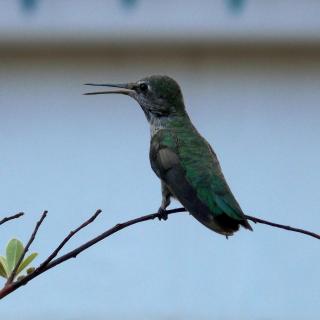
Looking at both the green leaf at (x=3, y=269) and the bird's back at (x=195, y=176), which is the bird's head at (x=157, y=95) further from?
the green leaf at (x=3, y=269)

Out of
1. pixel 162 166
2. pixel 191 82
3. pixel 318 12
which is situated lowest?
pixel 162 166

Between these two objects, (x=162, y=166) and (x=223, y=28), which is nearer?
(x=162, y=166)

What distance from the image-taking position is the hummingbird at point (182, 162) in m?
1.70

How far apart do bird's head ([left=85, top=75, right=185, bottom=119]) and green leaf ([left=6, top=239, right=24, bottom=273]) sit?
32.9 inches

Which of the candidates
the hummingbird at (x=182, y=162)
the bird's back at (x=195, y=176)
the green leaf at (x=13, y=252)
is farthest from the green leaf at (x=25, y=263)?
the bird's back at (x=195, y=176)

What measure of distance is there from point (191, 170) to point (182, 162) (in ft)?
0.12

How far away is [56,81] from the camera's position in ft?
15.4

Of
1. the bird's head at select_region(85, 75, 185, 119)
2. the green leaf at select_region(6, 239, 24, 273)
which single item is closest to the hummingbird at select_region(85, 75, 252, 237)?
the bird's head at select_region(85, 75, 185, 119)

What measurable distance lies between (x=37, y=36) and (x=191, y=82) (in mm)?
776

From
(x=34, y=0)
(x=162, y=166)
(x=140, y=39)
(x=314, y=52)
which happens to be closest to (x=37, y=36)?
(x=34, y=0)

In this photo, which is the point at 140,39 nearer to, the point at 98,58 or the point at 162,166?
the point at 98,58

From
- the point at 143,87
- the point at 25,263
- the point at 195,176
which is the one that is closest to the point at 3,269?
the point at 25,263

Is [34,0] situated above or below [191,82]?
above

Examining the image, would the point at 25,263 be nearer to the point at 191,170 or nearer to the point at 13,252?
the point at 13,252
